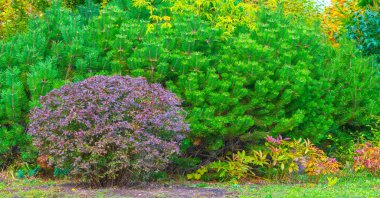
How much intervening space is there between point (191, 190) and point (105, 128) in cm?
150

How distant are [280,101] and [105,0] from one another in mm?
4558

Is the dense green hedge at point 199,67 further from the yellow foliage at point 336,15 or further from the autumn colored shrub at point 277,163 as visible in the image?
the yellow foliage at point 336,15

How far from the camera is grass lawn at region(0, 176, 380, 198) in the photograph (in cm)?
844

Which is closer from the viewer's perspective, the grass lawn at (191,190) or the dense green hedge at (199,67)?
the grass lawn at (191,190)

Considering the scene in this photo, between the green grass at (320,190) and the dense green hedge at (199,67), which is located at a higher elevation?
the dense green hedge at (199,67)

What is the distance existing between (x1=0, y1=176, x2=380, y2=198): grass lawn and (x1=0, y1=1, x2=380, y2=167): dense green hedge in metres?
0.96

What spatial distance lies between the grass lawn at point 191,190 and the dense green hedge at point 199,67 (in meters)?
0.96

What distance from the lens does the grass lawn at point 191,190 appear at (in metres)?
8.44

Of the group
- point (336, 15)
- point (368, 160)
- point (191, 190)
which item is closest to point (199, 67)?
point (191, 190)

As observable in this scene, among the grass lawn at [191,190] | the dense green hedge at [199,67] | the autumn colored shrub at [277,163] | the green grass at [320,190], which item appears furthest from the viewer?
the autumn colored shrub at [277,163]

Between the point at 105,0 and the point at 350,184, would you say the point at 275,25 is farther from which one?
the point at 105,0

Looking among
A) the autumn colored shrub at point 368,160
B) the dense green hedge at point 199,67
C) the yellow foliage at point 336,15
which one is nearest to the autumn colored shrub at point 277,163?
the dense green hedge at point 199,67

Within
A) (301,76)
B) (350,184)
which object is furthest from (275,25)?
(350,184)

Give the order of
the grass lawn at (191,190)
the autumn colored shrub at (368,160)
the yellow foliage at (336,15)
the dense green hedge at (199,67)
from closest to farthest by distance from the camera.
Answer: the grass lawn at (191,190) < the dense green hedge at (199,67) < the autumn colored shrub at (368,160) < the yellow foliage at (336,15)
